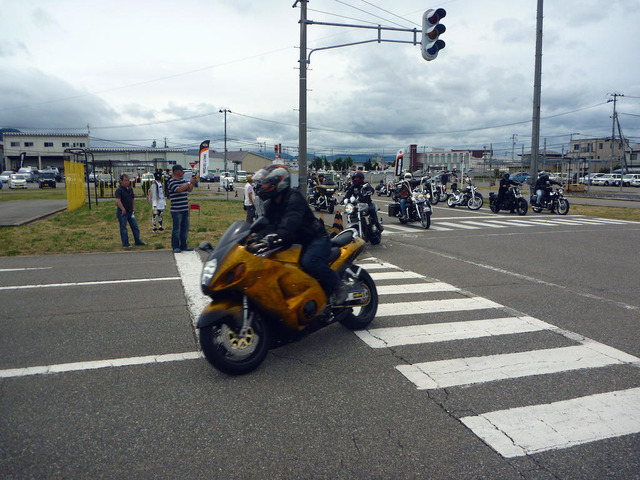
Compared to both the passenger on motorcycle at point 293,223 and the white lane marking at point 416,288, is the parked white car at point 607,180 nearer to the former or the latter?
the white lane marking at point 416,288

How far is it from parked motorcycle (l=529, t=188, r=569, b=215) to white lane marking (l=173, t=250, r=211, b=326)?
16.3 metres

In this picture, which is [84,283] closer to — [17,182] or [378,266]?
[378,266]

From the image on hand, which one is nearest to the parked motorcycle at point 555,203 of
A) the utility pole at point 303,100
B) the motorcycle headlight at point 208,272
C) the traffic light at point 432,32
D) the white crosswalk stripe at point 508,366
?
the traffic light at point 432,32

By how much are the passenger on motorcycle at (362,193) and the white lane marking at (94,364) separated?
830cm

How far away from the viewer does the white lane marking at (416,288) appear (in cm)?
776

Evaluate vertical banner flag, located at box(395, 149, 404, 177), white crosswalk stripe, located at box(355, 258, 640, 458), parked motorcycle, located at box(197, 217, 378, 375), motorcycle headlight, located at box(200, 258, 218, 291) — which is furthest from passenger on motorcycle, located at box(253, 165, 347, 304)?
vertical banner flag, located at box(395, 149, 404, 177)

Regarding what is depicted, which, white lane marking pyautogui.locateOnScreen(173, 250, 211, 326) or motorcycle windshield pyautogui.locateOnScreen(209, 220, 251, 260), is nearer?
motorcycle windshield pyautogui.locateOnScreen(209, 220, 251, 260)

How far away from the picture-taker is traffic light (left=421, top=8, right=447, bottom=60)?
13297 mm

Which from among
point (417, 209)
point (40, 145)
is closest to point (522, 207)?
point (417, 209)

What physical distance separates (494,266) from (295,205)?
6.15m

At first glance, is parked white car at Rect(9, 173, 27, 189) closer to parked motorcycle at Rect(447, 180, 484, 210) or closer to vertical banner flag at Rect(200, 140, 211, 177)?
vertical banner flag at Rect(200, 140, 211, 177)

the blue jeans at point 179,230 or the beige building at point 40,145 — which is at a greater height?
the beige building at point 40,145

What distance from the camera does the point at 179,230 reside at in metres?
11.6

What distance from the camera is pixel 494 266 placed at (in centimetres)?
976
